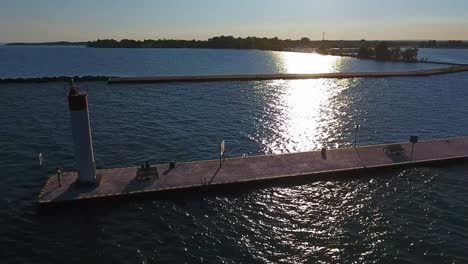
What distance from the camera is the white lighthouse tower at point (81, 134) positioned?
25047 mm

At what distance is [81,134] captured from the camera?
25.7 m

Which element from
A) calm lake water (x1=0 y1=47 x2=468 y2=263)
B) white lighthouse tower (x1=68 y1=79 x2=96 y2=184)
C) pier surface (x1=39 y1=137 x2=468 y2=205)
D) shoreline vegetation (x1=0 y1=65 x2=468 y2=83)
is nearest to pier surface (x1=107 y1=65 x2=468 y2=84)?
shoreline vegetation (x1=0 y1=65 x2=468 y2=83)

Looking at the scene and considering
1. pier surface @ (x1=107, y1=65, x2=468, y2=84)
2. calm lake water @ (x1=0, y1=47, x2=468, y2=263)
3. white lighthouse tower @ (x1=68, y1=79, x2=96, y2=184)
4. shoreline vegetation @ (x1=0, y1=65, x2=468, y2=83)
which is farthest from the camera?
pier surface @ (x1=107, y1=65, x2=468, y2=84)

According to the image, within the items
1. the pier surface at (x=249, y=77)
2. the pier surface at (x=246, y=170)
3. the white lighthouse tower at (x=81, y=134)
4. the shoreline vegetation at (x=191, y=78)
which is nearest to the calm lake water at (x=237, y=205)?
the pier surface at (x=246, y=170)

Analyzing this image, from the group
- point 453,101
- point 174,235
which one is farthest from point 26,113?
point 453,101

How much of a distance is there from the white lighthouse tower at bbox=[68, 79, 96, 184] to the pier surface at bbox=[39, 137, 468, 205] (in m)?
0.89

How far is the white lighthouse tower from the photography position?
25047mm

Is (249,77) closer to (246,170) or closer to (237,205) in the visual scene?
(246,170)

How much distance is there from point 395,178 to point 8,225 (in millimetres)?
25743

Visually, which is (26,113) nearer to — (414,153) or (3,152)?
(3,152)

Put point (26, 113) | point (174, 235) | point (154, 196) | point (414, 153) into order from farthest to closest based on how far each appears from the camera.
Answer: point (26, 113)
point (414, 153)
point (154, 196)
point (174, 235)

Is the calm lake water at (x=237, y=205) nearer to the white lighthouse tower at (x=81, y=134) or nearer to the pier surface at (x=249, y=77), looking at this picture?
the white lighthouse tower at (x=81, y=134)

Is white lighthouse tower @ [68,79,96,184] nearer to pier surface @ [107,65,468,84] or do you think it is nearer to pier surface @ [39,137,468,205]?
pier surface @ [39,137,468,205]

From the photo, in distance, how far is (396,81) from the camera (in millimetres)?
99188
